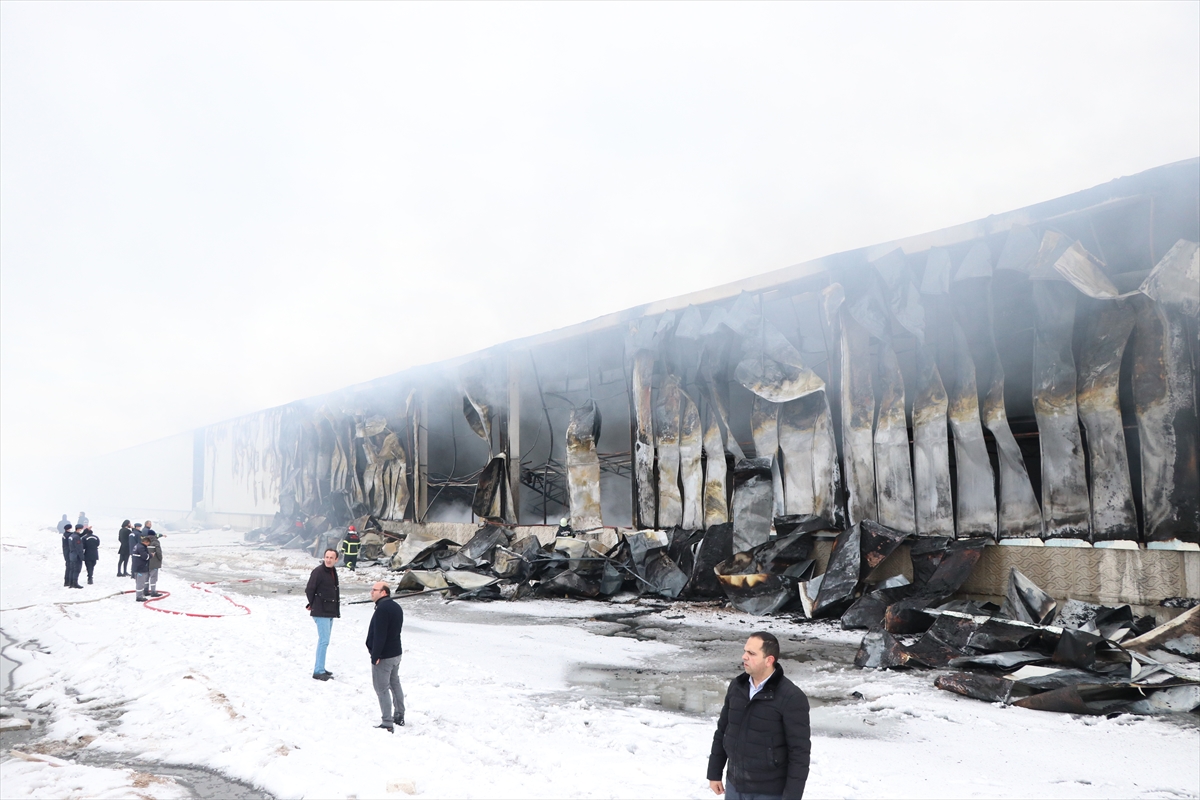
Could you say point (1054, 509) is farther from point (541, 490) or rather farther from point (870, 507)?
point (541, 490)

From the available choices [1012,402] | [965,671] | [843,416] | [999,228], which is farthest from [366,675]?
[999,228]

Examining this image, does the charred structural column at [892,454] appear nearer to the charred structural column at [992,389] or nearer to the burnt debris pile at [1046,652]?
the charred structural column at [992,389]

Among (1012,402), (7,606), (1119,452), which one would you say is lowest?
(7,606)

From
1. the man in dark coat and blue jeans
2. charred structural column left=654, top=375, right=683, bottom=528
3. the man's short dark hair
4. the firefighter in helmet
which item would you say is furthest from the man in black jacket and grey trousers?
the firefighter in helmet

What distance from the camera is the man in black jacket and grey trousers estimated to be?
5.77 m

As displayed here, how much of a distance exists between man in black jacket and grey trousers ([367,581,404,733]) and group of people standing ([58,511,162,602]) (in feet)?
29.6

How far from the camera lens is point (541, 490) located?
17984 millimetres

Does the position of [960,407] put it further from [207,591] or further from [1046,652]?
[207,591]

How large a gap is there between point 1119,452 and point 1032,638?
2.66 m

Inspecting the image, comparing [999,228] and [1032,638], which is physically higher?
[999,228]

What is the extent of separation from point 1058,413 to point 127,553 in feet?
58.9

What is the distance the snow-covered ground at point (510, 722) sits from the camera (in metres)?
4.64

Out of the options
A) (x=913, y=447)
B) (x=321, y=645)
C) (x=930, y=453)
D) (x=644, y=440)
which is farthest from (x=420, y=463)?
(x=930, y=453)

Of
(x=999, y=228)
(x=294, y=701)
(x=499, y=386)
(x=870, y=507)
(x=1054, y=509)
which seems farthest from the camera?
(x=499, y=386)
